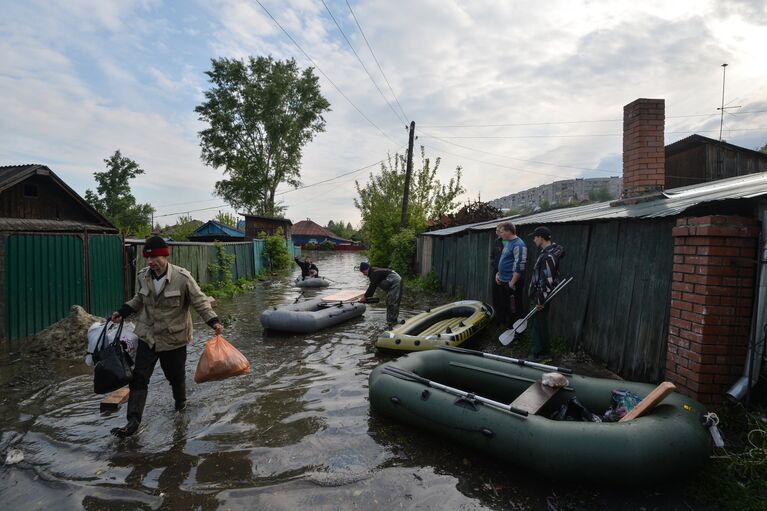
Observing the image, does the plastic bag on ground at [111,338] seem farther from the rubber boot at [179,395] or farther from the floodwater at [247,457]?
the floodwater at [247,457]

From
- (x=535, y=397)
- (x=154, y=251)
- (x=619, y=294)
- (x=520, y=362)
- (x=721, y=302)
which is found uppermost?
(x=154, y=251)

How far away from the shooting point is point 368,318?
9758 millimetres

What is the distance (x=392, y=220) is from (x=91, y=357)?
57.7ft

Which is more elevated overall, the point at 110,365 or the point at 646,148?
the point at 646,148

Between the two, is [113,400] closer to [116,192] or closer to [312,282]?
[312,282]

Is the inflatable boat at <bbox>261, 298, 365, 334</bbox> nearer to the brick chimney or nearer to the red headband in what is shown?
the red headband

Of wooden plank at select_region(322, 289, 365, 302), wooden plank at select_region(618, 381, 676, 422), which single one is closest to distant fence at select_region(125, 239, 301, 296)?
wooden plank at select_region(322, 289, 365, 302)

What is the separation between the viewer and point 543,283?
542 centimetres

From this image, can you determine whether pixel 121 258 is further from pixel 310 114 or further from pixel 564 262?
pixel 310 114

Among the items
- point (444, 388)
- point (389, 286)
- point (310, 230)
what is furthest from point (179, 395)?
point (310, 230)

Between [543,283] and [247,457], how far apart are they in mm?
3970

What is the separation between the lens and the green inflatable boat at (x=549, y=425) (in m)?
2.75

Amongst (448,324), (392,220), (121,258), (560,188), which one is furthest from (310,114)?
(560,188)

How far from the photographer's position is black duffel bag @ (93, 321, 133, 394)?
3.70 m
